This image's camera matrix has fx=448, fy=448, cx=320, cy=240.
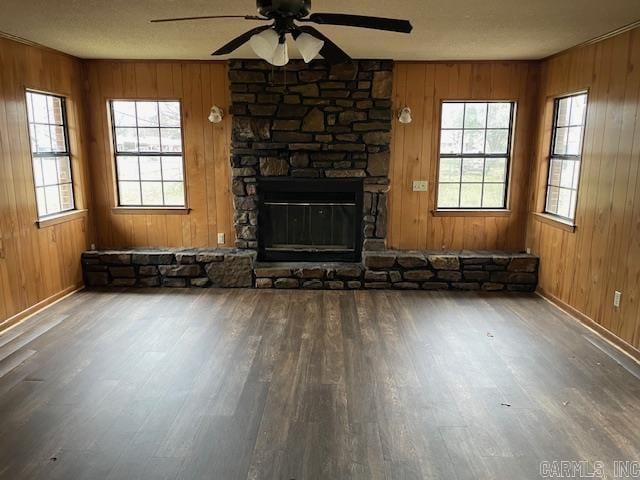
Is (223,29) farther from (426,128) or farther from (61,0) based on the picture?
(426,128)

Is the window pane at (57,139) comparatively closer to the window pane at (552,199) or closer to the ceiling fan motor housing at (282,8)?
the ceiling fan motor housing at (282,8)

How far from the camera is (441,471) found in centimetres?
221

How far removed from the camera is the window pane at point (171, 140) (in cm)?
536

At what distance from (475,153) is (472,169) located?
0.19 meters

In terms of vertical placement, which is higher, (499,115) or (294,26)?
(294,26)

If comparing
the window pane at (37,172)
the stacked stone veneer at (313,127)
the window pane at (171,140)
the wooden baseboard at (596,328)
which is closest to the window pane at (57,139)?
the window pane at (37,172)

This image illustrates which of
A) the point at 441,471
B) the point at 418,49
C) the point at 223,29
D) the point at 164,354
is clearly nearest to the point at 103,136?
the point at 223,29

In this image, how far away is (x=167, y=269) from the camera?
Result: 5207 millimetres

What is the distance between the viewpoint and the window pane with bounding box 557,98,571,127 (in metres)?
4.68

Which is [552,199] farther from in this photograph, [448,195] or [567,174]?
[448,195]

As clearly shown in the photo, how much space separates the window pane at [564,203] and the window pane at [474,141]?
1020 millimetres

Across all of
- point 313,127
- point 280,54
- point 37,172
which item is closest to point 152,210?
point 37,172

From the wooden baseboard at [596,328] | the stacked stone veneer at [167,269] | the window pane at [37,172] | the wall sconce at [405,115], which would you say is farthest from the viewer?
the stacked stone veneer at [167,269]

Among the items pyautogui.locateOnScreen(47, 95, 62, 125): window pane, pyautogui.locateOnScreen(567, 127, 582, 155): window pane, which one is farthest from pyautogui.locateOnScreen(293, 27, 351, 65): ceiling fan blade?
pyautogui.locateOnScreen(47, 95, 62, 125): window pane
